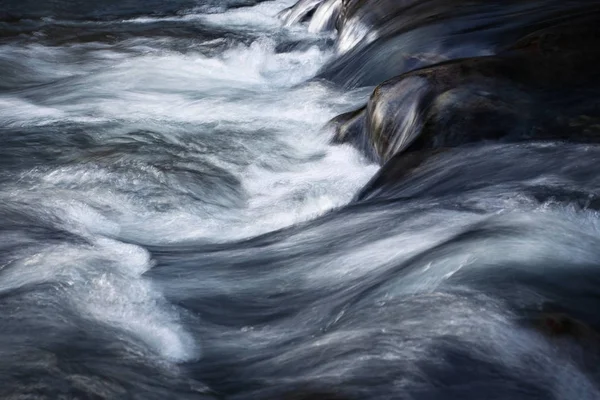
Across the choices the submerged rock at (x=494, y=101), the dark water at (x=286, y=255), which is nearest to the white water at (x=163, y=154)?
the dark water at (x=286, y=255)

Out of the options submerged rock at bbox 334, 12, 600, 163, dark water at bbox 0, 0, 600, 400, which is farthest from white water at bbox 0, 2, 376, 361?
submerged rock at bbox 334, 12, 600, 163

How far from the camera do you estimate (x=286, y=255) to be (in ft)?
15.2

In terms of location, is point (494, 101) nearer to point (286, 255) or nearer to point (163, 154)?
point (286, 255)

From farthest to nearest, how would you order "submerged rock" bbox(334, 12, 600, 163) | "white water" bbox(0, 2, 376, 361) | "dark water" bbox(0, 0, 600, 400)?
"submerged rock" bbox(334, 12, 600, 163) → "white water" bbox(0, 2, 376, 361) → "dark water" bbox(0, 0, 600, 400)

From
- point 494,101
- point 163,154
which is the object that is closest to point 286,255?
point 494,101

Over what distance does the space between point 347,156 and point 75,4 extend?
30.4ft

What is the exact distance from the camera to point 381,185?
5227 millimetres

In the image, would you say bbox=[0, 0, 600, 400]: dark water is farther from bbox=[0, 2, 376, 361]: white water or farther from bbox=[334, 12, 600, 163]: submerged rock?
bbox=[334, 12, 600, 163]: submerged rock

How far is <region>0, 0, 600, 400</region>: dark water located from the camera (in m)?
3.12

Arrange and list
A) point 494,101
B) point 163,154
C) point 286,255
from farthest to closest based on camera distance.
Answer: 1. point 163,154
2. point 494,101
3. point 286,255

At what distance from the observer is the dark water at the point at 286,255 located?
123 inches

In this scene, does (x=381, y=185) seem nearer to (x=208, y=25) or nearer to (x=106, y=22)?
(x=208, y=25)

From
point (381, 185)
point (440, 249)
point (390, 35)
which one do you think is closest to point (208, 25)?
point (390, 35)

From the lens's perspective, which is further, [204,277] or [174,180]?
[174,180]
